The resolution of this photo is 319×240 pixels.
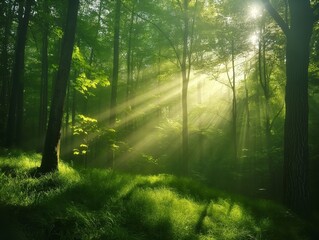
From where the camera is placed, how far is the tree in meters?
7.63

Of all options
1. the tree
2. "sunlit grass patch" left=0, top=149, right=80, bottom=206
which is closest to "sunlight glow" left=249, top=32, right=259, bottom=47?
the tree

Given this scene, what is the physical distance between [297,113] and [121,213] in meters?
4.88

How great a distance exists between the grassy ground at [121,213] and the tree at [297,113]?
61cm

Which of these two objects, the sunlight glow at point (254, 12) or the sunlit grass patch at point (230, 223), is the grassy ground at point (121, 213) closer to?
the sunlit grass patch at point (230, 223)

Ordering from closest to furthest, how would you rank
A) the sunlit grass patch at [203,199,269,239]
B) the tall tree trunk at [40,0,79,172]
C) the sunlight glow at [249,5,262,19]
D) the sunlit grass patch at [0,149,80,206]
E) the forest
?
the forest → the sunlit grass patch at [203,199,269,239] → the sunlit grass patch at [0,149,80,206] → the tall tree trunk at [40,0,79,172] → the sunlight glow at [249,5,262,19]

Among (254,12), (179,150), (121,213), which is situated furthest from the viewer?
(179,150)

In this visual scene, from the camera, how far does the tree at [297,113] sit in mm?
7629

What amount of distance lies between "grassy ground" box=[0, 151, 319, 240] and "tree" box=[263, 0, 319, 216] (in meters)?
0.61

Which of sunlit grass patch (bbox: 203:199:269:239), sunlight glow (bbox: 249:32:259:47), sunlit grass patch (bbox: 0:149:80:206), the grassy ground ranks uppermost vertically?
sunlight glow (bbox: 249:32:259:47)

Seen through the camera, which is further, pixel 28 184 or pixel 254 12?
pixel 254 12

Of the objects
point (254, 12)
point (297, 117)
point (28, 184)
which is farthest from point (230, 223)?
point (254, 12)

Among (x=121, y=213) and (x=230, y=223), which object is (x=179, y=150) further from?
(x=121, y=213)

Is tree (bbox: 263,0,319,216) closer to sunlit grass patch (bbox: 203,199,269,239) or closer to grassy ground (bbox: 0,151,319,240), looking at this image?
grassy ground (bbox: 0,151,319,240)

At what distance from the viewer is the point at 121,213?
18.7ft
